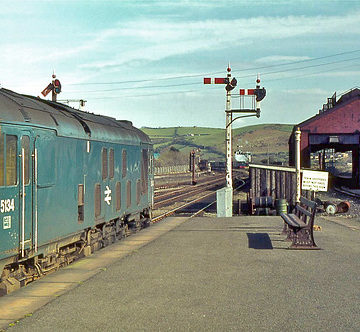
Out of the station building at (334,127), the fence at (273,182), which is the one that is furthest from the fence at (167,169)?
the fence at (273,182)

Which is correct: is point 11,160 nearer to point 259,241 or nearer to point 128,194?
point 128,194

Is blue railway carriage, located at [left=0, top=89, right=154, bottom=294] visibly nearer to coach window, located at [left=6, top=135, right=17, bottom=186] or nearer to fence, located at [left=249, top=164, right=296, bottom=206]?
coach window, located at [left=6, top=135, right=17, bottom=186]

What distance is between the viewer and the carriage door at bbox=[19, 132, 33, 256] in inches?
373

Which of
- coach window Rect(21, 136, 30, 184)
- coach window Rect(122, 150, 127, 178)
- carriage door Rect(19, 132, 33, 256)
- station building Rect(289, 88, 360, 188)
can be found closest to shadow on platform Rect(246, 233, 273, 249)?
coach window Rect(122, 150, 127, 178)

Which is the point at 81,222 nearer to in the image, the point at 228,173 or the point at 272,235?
the point at 272,235

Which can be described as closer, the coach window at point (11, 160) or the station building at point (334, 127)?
the coach window at point (11, 160)

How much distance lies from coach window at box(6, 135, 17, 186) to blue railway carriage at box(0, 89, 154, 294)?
2 cm

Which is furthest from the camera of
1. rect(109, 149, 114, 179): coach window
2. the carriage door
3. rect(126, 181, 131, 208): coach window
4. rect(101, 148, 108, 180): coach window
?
rect(126, 181, 131, 208): coach window

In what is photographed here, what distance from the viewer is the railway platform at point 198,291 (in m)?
7.55

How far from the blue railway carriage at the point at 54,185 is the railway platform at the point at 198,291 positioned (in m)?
0.52

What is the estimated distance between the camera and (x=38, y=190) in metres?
10.2

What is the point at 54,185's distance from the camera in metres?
11.0

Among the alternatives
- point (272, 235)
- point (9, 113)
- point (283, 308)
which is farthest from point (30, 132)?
point (272, 235)

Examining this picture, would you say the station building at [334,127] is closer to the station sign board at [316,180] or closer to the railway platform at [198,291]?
the station sign board at [316,180]
